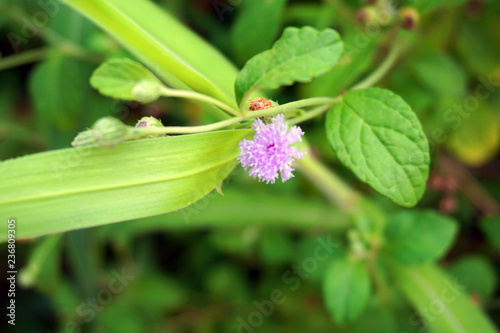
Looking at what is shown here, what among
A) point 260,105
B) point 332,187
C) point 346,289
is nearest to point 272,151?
point 260,105

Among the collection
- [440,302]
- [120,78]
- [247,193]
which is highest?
[247,193]

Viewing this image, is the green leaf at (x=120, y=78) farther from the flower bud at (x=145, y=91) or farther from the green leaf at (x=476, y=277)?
the green leaf at (x=476, y=277)

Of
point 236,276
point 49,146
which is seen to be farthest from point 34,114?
point 236,276

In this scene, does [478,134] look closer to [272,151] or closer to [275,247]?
[275,247]

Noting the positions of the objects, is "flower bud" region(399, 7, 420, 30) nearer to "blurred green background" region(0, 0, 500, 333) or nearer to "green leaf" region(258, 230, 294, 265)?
"blurred green background" region(0, 0, 500, 333)

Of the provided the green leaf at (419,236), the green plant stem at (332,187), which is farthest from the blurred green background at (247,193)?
the green leaf at (419,236)

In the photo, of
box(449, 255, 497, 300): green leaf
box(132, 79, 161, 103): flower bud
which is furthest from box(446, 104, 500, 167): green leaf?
box(132, 79, 161, 103): flower bud
